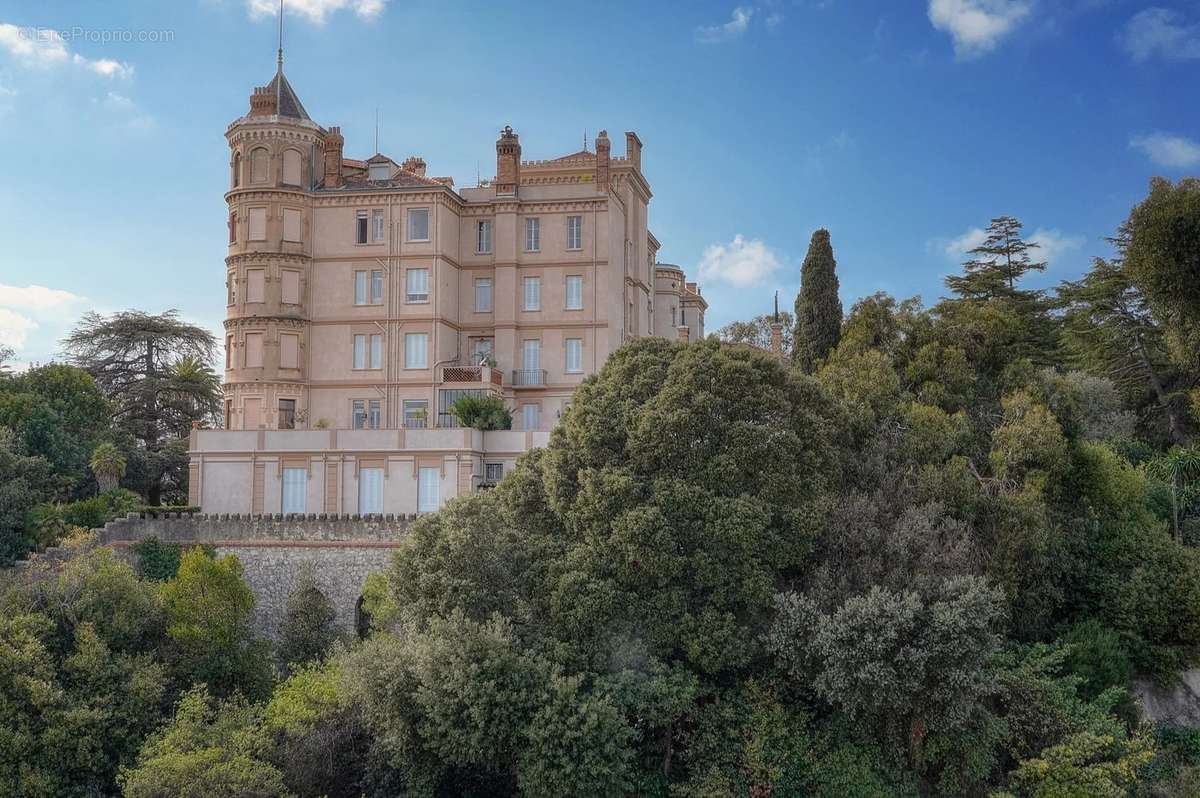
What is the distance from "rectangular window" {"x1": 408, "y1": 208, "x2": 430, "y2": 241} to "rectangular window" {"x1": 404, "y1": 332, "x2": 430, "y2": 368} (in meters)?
3.72

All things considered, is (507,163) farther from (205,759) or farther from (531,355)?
(205,759)

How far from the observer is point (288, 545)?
3212cm

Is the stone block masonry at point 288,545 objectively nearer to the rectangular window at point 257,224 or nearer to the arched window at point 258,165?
the rectangular window at point 257,224

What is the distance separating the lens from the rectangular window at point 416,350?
4200cm

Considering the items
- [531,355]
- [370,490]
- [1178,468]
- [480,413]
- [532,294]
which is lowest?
[370,490]

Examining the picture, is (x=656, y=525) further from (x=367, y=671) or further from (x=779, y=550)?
(x=367, y=671)

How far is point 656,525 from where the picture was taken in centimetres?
2325

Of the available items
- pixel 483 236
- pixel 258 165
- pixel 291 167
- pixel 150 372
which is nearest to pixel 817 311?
pixel 483 236

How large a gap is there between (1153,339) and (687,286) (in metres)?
24.1

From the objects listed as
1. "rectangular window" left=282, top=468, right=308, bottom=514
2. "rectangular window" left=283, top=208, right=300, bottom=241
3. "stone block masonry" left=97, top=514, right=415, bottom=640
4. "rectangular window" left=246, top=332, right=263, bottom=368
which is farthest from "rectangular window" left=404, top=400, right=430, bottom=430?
"stone block masonry" left=97, top=514, right=415, bottom=640

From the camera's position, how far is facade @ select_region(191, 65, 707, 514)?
4150cm

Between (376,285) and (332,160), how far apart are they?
5316mm

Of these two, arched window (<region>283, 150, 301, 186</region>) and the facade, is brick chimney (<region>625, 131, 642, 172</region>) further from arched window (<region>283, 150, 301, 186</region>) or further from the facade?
arched window (<region>283, 150, 301, 186</region>)

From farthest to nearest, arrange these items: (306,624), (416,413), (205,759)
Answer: (416,413), (306,624), (205,759)
